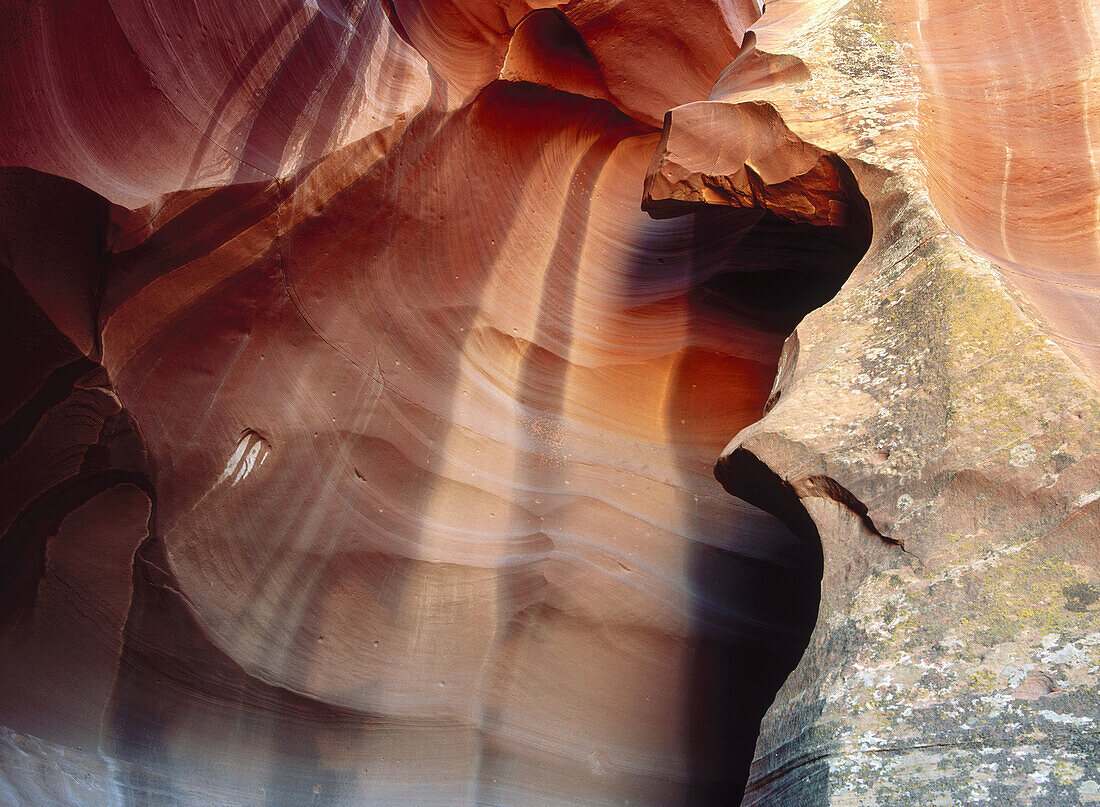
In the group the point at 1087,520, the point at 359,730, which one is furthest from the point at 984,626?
the point at 359,730

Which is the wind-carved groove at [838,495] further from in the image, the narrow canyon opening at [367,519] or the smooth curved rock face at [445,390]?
the narrow canyon opening at [367,519]

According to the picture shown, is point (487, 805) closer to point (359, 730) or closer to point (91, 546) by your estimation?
point (359, 730)

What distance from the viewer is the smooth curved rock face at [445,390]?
2.55 meters

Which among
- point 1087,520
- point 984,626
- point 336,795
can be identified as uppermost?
point 1087,520

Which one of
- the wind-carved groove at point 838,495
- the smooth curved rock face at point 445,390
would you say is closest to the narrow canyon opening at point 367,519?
the smooth curved rock face at point 445,390

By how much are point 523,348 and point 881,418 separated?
206 centimetres

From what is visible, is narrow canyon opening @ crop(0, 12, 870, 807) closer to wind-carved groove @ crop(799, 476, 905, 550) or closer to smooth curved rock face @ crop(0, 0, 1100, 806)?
smooth curved rock face @ crop(0, 0, 1100, 806)

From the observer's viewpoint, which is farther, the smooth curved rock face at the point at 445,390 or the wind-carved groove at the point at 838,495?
the smooth curved rock face at the point at 445,390

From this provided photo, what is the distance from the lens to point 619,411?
394 centimetres

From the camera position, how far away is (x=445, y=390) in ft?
12.1

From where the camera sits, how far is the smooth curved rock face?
2547mm

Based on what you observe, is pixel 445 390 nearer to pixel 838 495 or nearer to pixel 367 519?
pixel 367 519

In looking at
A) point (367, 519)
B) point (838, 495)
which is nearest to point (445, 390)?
point (367, 519)

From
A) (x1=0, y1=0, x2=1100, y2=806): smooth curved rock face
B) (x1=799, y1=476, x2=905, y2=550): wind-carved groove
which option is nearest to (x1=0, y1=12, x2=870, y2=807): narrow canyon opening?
(x1=0, y1=0, x2=1100, y2=806): smooth curved rock face
